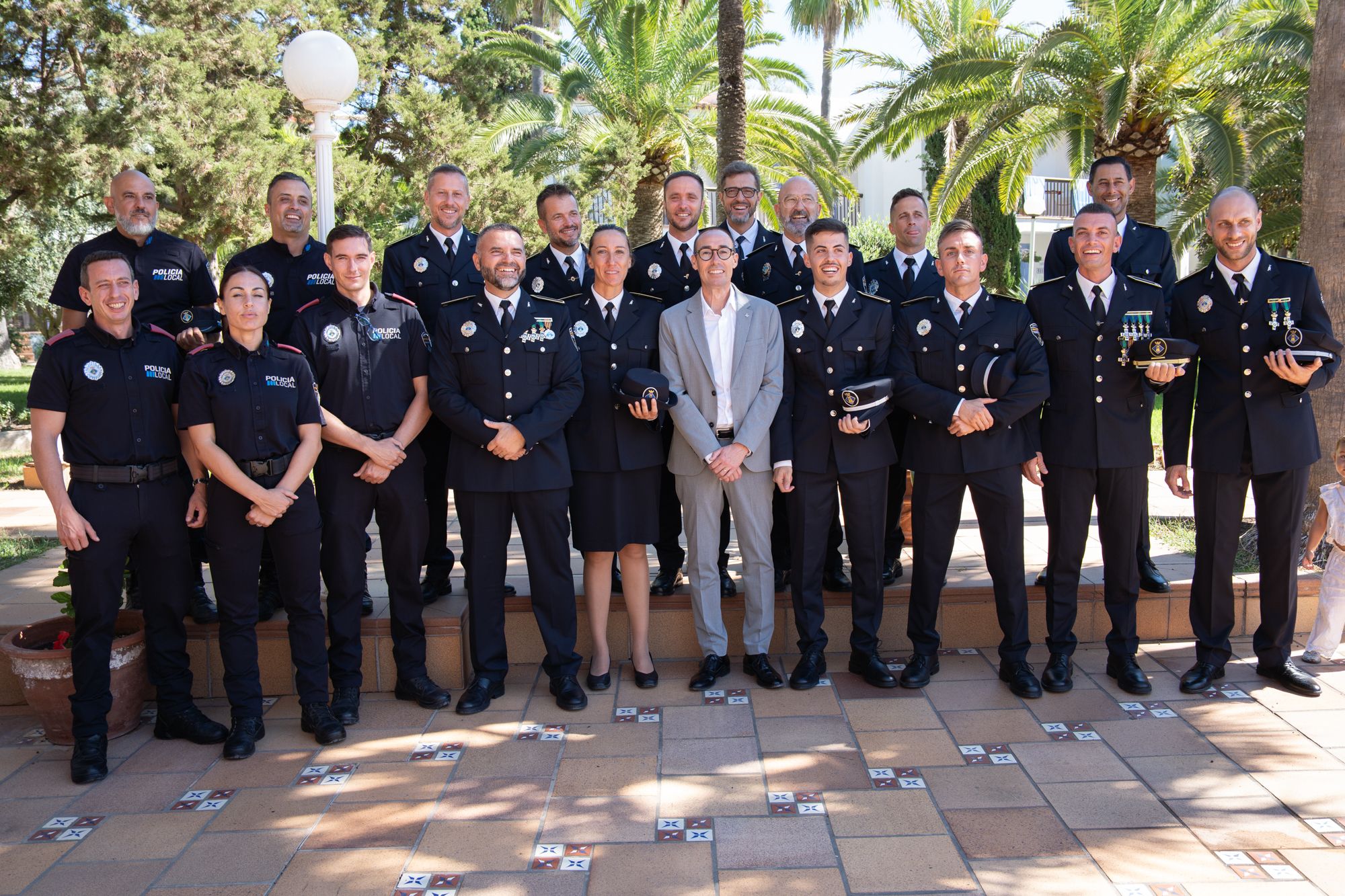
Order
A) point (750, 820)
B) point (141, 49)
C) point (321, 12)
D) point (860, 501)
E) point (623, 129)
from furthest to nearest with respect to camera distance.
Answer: point (321, 12), point (623, 129), point (141, 49), point (860, 501), point (750, 820)

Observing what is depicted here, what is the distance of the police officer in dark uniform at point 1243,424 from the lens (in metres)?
4.17

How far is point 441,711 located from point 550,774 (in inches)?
32.2

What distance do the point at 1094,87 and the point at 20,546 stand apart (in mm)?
11380

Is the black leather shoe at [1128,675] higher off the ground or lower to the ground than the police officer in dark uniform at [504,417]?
lower

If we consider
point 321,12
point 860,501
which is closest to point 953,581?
point 860,501

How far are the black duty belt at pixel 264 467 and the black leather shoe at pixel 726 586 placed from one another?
6.86ft

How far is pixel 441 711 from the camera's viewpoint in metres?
4.30

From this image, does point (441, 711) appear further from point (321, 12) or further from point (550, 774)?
point (321, 12)

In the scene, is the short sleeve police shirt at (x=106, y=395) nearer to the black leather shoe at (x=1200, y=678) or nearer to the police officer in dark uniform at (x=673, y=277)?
the police officer in dark uniform at (x=673, y=277)

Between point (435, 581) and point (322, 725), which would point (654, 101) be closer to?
point (435, 581)

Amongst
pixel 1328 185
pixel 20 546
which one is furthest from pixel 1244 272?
pixel 20 546

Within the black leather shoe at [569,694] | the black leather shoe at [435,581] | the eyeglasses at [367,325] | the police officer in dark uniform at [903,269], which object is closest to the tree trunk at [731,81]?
the police officer in dark uniform at [903,269]

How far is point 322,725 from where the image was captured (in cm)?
402

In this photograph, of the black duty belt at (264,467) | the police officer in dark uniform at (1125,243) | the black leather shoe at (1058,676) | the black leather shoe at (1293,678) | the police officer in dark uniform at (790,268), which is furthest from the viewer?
the police officer in dark uniform at (790,268)
